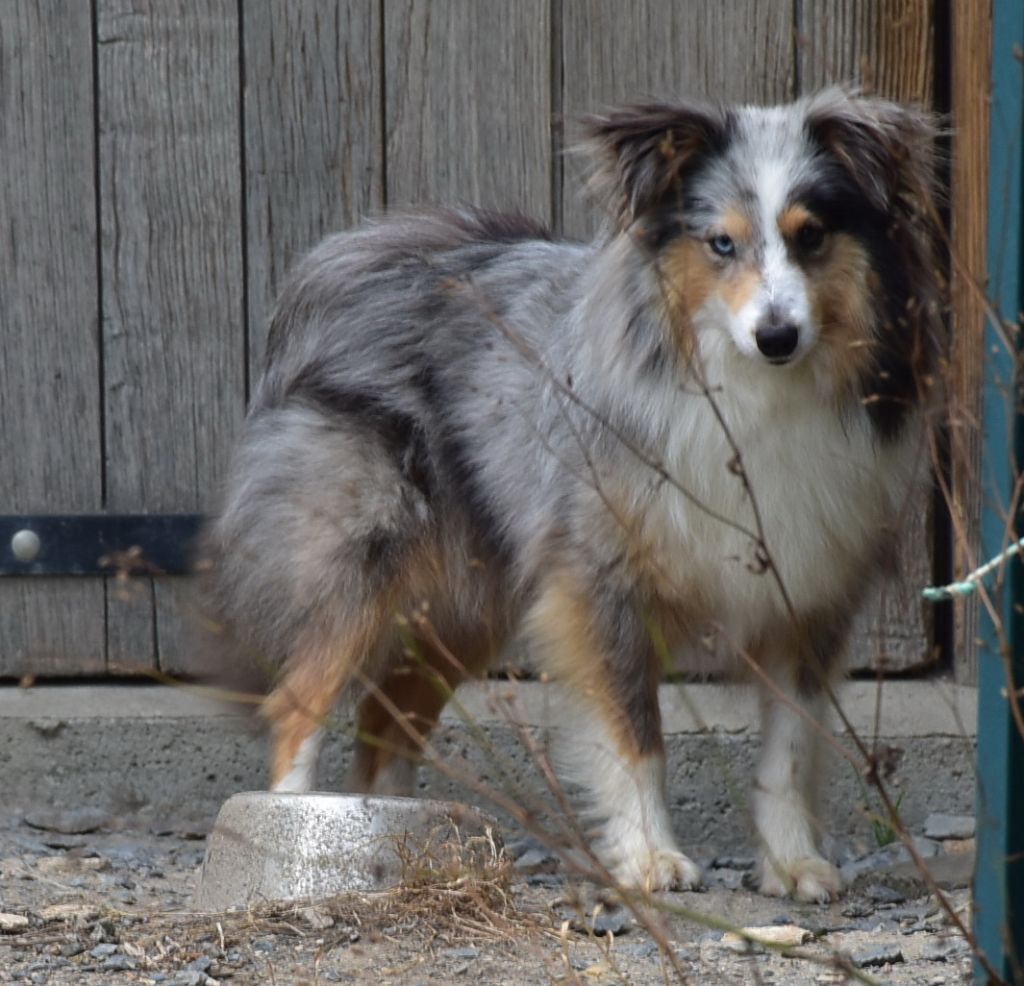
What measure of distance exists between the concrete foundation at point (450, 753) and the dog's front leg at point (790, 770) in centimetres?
41

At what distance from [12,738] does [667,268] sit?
201 cm

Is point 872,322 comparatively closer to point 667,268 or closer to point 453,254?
point 667,268

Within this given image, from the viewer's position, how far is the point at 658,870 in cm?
353

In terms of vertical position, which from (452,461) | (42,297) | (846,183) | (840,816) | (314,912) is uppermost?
(846,183)

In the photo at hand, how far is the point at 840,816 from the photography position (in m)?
4.33

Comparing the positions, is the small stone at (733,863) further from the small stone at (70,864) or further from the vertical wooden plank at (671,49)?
the vertical wooden plank at (671,49)

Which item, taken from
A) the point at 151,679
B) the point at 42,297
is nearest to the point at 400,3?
the point at 42,297

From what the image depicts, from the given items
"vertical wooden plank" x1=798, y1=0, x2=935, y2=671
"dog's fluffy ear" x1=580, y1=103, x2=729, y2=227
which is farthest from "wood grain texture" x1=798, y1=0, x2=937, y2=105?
"dog's fluffy ear" x1=580, y1=103, x2=729, y2=227

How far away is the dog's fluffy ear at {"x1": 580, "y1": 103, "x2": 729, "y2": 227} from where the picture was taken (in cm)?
346

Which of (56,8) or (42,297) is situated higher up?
(56,8)

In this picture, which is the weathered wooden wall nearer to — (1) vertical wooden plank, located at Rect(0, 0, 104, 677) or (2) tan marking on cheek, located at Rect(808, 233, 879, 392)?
(1) vertical wooden plank, located at Rect(0, 0, 104, 677)

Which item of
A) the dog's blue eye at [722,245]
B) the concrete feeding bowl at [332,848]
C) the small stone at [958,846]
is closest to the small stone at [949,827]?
the small stone at [958,846]

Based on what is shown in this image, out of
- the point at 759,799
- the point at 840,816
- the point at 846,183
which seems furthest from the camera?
the point at 840,816

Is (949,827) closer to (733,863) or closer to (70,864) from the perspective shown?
(733,863)
